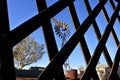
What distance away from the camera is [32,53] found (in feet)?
200

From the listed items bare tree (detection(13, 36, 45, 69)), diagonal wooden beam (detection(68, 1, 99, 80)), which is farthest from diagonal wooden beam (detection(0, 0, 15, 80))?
bare tree (detection(13, 36, 45, 69))

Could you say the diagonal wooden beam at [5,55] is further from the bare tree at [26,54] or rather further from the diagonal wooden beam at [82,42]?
the bare tree at [26,54]

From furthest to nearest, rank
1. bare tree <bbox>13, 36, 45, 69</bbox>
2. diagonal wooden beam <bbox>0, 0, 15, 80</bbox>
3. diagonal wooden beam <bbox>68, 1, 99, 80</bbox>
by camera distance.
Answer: bare tree <bbox>13, 36, 45, 69</bbox> < diagonal wooden beam <bbox>68, 1, 99, 80</bbox> < diagonal wooden beam <bbox>0, 0, 15, 80</bbox>

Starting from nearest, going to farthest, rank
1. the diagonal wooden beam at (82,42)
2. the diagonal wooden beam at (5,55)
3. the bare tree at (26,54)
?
1. the diagonal wooden beam at (5,55)
2. the diagonal wooden beam at (82,42)
3. the bare tree at (26,54)

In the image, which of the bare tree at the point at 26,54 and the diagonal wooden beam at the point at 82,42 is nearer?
the diagonal wooden beam at the point at 82,42

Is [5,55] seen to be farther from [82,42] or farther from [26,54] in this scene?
[26,54]

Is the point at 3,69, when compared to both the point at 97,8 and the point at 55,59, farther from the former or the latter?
the point at 97,8

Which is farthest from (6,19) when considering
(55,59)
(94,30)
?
(94,30)

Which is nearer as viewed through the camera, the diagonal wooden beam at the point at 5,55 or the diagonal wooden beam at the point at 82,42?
the diagonal wooden beam at the point at 5,55

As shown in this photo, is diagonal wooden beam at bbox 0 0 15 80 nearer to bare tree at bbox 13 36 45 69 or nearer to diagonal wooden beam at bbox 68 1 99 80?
diagonal wooden beam at bbox 68 1 99 80

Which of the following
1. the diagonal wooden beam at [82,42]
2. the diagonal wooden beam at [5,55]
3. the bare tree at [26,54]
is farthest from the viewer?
the bare tree at [26,54]

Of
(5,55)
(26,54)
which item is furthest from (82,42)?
(26,54)

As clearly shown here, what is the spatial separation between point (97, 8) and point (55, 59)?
3.86 ft

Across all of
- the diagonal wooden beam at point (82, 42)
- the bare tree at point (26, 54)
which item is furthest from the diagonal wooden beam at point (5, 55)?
the bare tree at point (26, 54)
